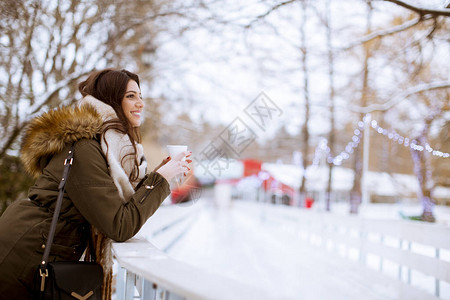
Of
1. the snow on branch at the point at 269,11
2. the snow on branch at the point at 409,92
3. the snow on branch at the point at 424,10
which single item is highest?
the snow on branch at the point at 269,11

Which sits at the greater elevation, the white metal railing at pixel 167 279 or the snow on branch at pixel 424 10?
the snow on branch at pixel 424 10

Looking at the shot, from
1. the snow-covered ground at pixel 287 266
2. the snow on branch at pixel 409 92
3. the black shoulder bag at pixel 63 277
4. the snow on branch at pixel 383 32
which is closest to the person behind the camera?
the black shoulder bag at pixel 63 277

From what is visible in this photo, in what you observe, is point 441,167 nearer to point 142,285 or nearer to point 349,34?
point 349,34

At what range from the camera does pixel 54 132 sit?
1.94m

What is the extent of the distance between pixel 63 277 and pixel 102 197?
0.35m

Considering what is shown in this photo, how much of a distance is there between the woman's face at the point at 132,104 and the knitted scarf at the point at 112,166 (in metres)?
0.11

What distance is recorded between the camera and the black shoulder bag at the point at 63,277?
5.60 feet

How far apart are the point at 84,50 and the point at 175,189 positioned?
6.99m

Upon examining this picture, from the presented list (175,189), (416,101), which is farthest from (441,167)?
(175,189)

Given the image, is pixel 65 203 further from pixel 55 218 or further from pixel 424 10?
Answer: pixel 424 10

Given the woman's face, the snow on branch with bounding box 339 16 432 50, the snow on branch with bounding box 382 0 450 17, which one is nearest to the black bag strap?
the woman's face

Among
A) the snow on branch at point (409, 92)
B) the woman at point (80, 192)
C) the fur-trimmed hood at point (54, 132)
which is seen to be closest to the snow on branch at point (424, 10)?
the snow on branch at point (409, 92)

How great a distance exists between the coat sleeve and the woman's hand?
85mm

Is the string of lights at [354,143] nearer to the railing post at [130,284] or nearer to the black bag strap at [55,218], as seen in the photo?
the railing post at [130,284]
